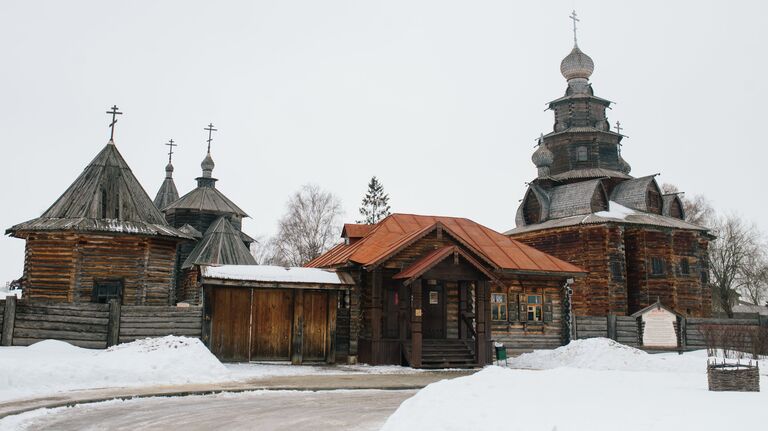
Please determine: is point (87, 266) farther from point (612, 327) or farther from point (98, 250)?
point (612, 327)

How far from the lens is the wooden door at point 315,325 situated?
21.9 meters

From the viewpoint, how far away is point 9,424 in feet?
31.8

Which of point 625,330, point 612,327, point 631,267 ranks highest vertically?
point 631,267

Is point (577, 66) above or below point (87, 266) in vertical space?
above

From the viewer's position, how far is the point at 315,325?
22047 mm

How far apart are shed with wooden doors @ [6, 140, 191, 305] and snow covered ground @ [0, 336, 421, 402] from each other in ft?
19.3

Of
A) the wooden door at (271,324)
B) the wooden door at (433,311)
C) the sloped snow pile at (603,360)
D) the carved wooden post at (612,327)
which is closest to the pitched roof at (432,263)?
the wooden door at (433,311)

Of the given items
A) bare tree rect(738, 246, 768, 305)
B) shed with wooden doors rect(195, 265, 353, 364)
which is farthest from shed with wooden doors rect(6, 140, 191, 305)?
bare tree rect(738, 246, 768, 305)

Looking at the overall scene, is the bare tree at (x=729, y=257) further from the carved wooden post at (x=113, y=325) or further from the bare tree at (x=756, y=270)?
the carved wooden post at (x=113, y=325)

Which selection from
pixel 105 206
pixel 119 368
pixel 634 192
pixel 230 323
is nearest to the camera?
pixel 119 368

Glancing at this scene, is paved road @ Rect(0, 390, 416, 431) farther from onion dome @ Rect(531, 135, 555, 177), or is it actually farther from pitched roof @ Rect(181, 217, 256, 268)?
onion dome @ Rect(531, 135, 555, 177)

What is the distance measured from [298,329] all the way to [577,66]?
35.6m

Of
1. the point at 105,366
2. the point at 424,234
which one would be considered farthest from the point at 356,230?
the point at 105,366

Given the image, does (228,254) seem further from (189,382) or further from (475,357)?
(189,382)
